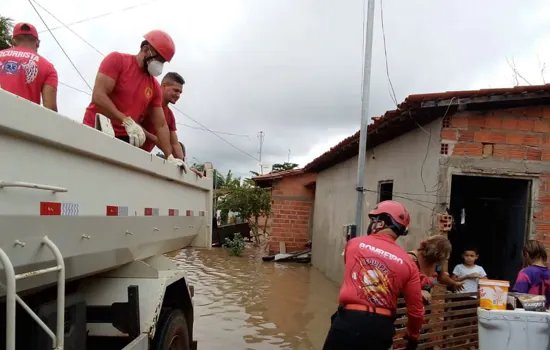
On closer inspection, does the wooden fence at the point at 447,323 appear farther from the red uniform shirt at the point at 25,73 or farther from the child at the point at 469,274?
the red uniform shirt at the point at 25,73

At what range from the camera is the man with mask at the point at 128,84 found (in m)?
3.27

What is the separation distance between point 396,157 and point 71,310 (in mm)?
5973

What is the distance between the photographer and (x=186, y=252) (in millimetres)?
17016

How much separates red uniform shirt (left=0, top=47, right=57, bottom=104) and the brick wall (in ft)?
14.7

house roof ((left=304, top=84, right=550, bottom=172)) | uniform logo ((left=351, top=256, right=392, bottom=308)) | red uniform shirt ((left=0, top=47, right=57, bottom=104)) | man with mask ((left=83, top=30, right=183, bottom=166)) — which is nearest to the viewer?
red uniform shirt ((left=0, top=47, right=57, bottom=104))

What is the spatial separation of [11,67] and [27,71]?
0.09m

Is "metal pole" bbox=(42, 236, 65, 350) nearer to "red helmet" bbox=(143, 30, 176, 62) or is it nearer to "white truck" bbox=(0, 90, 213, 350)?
"white truck" bbox=(0, 90, 213, 350)

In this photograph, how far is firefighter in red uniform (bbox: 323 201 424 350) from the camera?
3.05m

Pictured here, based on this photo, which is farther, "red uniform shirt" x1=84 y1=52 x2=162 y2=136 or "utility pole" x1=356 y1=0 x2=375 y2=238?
"utility pole" x1=356 y1=0 x2=375 y2=238

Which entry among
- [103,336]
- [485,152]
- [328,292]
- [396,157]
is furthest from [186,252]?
[103,336]

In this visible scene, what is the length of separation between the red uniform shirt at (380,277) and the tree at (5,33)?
697cm

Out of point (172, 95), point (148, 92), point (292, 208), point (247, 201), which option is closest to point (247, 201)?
point (247, 201)

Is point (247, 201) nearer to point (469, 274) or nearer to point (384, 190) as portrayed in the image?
point (384, 190)

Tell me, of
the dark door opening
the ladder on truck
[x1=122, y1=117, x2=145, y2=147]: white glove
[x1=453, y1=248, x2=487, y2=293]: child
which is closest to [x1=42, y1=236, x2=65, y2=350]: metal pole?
the ladder on truck
